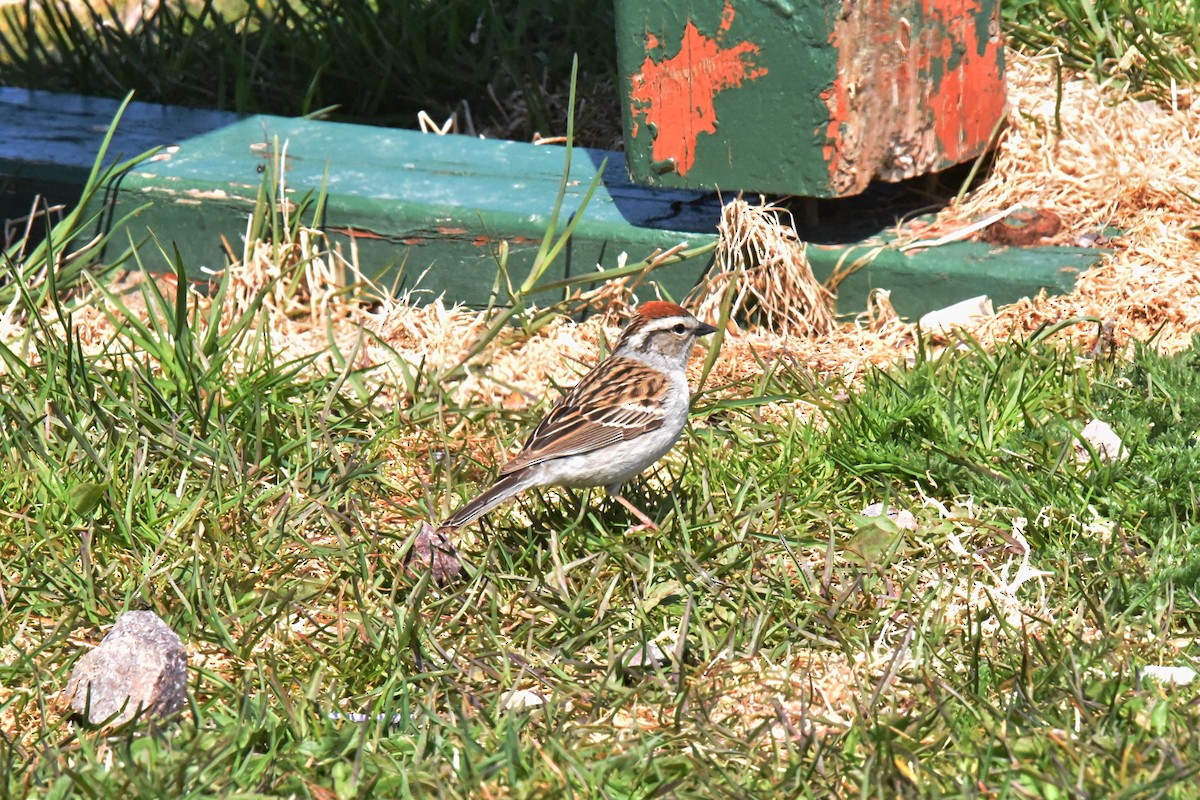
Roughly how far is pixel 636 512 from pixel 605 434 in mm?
263

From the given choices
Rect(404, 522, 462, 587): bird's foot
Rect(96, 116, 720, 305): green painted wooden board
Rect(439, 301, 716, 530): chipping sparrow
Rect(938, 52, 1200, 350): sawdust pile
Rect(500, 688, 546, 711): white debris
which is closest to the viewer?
Rect(500, 688, 546, 711): white debris

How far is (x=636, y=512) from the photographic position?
4789 millimetres

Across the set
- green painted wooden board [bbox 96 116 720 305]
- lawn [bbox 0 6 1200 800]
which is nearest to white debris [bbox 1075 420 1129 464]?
lawn [bbox 0 6 1200 800]

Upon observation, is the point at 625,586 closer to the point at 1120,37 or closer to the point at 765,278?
the point at 765,278

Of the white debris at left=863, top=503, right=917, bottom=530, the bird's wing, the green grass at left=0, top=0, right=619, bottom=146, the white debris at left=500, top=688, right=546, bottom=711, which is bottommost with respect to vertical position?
the white debris at left=500, top=688, right=546, bottom=711

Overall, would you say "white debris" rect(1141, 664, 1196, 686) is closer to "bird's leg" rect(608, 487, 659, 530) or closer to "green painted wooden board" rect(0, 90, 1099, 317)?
"bird's leg" rect(608, 487, 659, 530)

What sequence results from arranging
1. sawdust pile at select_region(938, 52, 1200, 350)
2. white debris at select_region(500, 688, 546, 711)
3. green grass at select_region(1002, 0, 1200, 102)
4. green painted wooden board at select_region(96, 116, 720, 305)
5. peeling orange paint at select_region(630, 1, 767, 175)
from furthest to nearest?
green grass at select_region(1002, 0, 1200, 102) < green painted wooden board at select_region(96, 116, 720, 305) < peeling orange paint at select_region(630, 1, 767, 175) < sawdust pile at select_region(938, 52, 1200, 350) < white debris at select_region(500, 688, 546, 711)

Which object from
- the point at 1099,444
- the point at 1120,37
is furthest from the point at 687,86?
the point at 1120,37

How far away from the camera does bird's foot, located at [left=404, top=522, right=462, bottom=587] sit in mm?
4543

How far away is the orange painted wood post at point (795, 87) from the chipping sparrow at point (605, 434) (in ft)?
3.89

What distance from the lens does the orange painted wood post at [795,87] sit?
233 inches

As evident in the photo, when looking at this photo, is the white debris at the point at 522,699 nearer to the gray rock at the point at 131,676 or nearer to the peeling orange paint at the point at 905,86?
the gray rock at the point at 131,676

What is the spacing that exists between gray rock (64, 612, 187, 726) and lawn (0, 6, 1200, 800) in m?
0.08

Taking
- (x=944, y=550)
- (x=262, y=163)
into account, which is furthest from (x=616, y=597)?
(x=262, y=163)
